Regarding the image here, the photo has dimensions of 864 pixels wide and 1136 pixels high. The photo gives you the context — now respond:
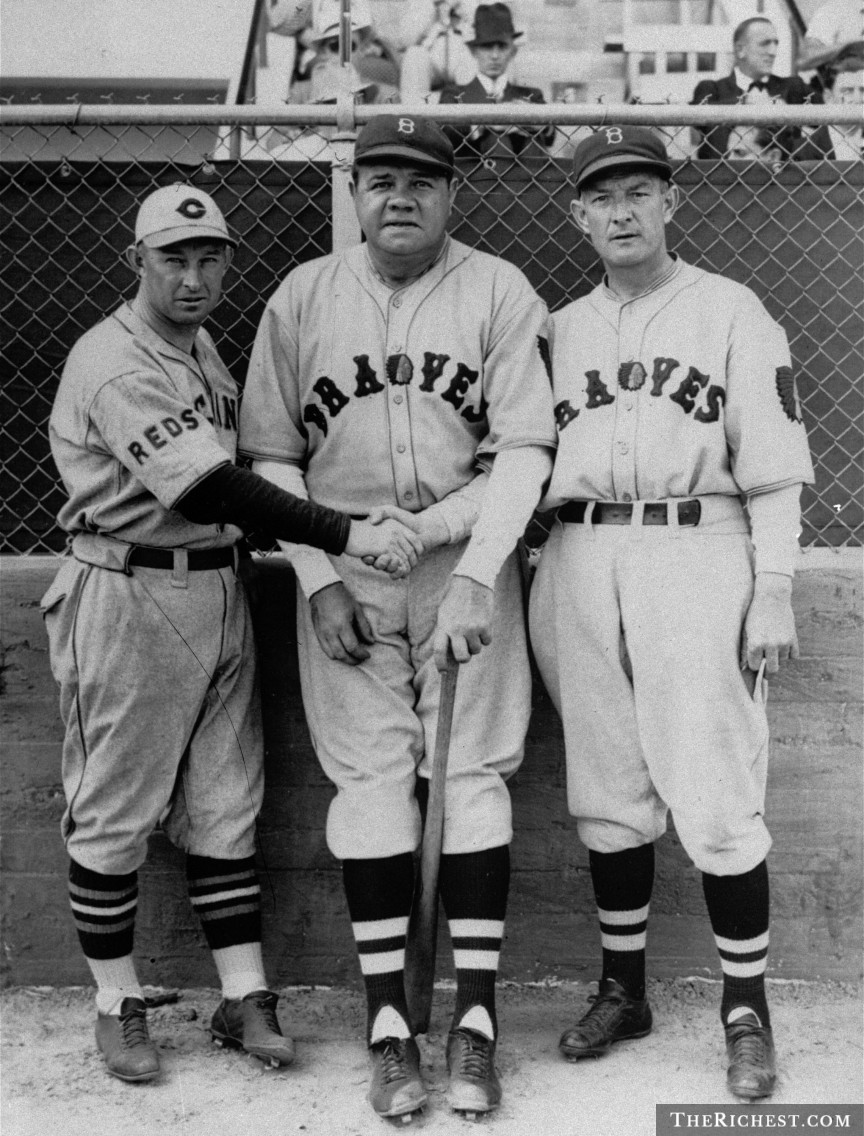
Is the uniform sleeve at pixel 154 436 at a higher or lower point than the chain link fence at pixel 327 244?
lower

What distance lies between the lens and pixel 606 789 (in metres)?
2.83

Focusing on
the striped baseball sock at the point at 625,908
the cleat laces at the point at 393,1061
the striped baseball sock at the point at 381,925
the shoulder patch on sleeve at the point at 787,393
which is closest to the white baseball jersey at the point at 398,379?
the shoulder patch on sleeve at the point at 787,393

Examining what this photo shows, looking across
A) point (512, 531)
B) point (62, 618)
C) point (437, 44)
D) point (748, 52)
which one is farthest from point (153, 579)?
point (437, 44)

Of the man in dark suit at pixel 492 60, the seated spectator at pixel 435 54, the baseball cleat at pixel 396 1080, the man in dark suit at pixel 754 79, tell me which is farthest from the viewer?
the seated spectator at pixel 435 54

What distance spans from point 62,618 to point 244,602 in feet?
1.42

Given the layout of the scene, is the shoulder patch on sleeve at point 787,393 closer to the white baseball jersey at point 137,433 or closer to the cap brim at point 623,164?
the cap brim at point 623,164

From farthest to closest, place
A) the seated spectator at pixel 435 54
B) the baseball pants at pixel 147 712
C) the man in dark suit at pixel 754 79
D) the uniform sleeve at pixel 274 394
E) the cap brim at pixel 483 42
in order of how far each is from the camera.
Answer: the seated spectator at pixel 435 54, the cap brim at pixel 483 42, the man in dark suit at pixel 754 79, the uniform sleeve at pixel 274 394, the baseball pants at pixel 147 712

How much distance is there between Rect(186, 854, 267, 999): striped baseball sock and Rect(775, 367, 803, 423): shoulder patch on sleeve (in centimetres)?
166

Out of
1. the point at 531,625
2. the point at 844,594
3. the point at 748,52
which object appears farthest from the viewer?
the point at 748,52

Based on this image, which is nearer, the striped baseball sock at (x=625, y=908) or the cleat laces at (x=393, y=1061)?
the cleat laces at (x=393, y=1061)

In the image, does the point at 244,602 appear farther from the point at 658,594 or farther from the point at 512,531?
the point at 658,594

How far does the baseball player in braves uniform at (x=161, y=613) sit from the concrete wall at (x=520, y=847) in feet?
1.08

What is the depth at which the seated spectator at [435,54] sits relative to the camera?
6266mm

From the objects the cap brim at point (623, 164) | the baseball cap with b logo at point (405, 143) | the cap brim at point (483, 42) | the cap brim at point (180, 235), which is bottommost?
the cap brim at point (180, 235)
